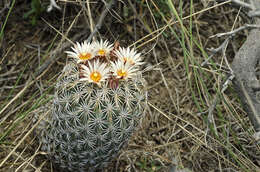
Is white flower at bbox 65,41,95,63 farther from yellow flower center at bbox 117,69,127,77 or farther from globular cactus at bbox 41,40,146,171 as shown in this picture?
yellow flower center at bbox 117,69,127,77

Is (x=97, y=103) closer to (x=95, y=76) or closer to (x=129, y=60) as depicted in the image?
(x=95, y=76)

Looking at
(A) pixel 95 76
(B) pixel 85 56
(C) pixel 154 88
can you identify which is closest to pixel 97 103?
(A) pixel 95 76

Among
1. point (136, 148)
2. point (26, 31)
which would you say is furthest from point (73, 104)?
point (26, 31)

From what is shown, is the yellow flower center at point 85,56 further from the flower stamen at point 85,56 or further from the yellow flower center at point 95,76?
the yellow flower center at point 95,76

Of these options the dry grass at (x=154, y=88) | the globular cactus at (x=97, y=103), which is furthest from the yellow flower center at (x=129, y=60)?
the dry grass at (x=154, y=88)

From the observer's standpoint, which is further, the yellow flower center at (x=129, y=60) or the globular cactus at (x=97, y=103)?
the yellow flower center at (x=129, y=60)

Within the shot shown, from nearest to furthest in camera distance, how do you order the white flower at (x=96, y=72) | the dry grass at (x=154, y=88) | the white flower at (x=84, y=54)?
the white flower at (x=96, y=72) → the white flower at (x=84, y=54) → the dry grass at (x=154, y=88)

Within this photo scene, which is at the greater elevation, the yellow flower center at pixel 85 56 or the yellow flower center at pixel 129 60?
the yellow flower center at pixel 85 56
